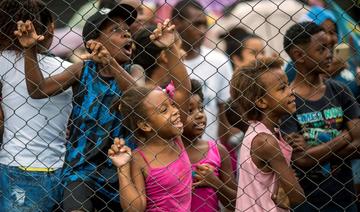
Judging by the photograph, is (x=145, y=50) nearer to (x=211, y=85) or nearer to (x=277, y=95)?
(x=277, y=95)

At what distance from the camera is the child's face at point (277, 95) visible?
5.48 meters

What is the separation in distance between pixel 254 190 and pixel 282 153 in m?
0.24

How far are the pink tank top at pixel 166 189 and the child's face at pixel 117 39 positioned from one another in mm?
575

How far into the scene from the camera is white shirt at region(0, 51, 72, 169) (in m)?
5.66

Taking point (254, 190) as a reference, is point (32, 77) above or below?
above

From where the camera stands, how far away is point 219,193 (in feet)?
18.7

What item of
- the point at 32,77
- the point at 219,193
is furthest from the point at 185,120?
the point at 32,77

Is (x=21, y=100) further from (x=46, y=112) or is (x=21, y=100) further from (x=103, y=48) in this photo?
(x=103, y=48)

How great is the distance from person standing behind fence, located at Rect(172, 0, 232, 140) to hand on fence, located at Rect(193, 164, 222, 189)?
893mm

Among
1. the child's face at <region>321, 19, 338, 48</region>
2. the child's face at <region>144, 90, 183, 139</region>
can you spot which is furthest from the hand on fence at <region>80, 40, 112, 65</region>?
the child's face at <region>321, 19, 338, 48</region>

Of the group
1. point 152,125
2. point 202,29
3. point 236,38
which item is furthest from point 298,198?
point 236,38

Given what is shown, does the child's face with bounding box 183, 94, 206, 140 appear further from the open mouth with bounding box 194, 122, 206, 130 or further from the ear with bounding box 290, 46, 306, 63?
the ear with bounding box 290, 46, 306, 63

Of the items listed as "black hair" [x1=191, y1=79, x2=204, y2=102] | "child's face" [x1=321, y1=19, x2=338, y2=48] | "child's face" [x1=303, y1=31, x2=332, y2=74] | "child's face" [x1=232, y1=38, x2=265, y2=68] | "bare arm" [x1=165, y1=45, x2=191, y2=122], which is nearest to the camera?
"bare arm" [x1=165, y1=45, x2=191, y2=122]

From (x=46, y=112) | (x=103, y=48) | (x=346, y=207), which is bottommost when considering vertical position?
(x=346, y=207)
